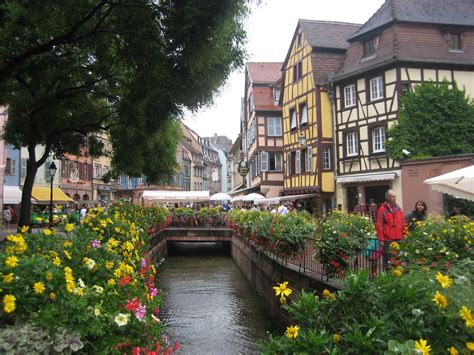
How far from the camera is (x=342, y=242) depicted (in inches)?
283

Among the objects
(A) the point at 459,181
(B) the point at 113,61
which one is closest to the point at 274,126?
(B) the point at 113,61

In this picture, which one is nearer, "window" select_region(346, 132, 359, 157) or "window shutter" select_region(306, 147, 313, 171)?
"window" select_region(346, 132, 359, 157)

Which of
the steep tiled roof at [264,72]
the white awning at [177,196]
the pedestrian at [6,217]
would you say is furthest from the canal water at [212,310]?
the steep tiled roof at [264,72]

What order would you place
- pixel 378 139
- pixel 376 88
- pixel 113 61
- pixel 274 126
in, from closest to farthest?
pixel 113 61 < pixel 378 139 < pixel 376 88 < pixel 274 126

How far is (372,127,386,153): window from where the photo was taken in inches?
995

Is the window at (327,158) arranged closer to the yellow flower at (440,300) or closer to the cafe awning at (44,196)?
the cafe awning at (44,196)

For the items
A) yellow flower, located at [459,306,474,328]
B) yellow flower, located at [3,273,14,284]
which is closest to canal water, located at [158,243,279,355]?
yellow flower, located at [3,273,14,284]

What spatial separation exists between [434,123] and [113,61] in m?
17.3

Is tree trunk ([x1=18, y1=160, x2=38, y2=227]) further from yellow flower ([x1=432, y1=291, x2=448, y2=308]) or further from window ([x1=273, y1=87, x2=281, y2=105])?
window ([x1=273, y1=87, x2=281, y2=105])

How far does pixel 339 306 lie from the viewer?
10.2 ft

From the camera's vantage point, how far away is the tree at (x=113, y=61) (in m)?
7.88

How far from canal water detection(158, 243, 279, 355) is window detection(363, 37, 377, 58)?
1472 cm

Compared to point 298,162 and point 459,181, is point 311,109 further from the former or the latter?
point 459,181

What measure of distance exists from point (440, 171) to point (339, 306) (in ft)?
53.8
